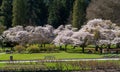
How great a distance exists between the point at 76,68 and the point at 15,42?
110 feet

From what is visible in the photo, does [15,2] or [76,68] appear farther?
[15,2]

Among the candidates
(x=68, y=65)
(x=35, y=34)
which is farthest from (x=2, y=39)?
(x=68, y=65)

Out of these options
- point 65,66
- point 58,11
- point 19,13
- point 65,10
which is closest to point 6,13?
point 19,13

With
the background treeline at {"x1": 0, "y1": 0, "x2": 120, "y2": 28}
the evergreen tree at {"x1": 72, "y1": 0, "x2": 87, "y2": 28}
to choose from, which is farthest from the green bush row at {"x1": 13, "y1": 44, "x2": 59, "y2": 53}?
the evergreen tree at {"x1": 72, "y1": 0, "x2": 87, "y2": 28}

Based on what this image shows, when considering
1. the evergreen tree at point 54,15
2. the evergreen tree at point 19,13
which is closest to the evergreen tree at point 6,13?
the evergreen tree at point 19,13

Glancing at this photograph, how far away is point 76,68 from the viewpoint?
42.8m

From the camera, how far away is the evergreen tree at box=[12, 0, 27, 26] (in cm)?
8781

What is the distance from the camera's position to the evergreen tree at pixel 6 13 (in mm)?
94125

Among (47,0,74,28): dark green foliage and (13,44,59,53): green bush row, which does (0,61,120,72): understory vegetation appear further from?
(47,0,74,28): dark green foliage

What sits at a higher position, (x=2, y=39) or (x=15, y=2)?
(x=15, y=2)

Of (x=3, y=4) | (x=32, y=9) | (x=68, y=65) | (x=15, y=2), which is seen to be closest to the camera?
(x=68, y=65)

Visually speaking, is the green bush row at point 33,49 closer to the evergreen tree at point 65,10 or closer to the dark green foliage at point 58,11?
the dark green foliage at point 58,11

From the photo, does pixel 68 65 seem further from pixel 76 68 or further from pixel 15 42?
pixel 15 42

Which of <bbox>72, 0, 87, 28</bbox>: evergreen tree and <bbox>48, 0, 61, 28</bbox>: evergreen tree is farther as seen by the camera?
<bbox>48, 0, 61, 28</bbox>: evergreen tree
